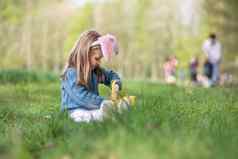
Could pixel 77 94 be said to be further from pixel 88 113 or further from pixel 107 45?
pixel 107 45

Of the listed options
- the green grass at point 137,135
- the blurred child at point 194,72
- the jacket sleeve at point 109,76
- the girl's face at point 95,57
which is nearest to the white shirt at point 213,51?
the blurred child at point 194,72

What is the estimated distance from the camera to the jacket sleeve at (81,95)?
20.5ft

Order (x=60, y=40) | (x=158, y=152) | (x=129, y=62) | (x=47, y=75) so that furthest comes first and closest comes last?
(x=129, y=62) < (x=60, y=40) < (x=47, y=75) < (x=158, y=152)

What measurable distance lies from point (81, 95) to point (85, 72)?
26 cm

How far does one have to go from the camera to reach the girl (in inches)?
245

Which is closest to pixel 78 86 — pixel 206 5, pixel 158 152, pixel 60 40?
pixel 158 152

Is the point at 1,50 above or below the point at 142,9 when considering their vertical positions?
below

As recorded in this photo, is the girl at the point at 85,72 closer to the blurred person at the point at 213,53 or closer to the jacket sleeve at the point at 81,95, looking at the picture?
the jacket sleeve at the point at 81,95

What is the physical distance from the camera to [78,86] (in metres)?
6.29

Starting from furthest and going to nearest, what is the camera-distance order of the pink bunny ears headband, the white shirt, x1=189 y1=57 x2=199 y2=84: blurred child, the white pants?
x1=189 y1=57 x2=199 y2=84: blurred child → the white shirt → the pink bunny ears headband → the white pants

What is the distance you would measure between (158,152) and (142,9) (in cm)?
5339

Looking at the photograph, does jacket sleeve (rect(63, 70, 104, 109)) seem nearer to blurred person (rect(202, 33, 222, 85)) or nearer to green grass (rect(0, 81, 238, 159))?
green grass (rect(0, 81, 238, 159))

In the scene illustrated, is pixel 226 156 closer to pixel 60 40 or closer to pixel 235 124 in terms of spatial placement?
pixel 235 124

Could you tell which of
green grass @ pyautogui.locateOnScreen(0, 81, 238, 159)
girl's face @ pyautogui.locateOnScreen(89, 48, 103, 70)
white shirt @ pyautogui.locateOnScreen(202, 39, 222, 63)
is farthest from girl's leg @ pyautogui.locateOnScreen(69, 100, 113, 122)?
white shirt @ pyautogui.locateOnScreen(202, 39, 222, 63)
